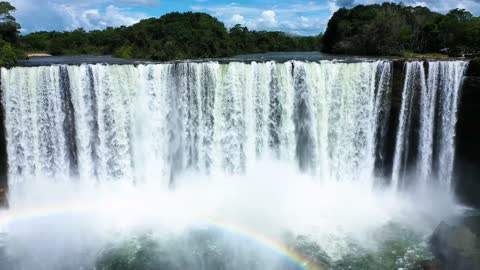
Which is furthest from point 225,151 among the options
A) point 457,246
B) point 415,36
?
point 415,36

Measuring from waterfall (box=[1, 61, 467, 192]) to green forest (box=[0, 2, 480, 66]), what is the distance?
6316 mm

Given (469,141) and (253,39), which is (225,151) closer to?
(469,141)

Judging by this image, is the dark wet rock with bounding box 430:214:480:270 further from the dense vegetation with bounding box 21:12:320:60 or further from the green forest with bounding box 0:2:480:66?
the dense vegetation with bounding box 21:12:320:60

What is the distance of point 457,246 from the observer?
10.6 meters

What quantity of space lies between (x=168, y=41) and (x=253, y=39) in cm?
1687

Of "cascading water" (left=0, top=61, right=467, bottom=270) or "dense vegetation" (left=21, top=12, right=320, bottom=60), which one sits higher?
"dense vegetation" (left=21, top=12, right=320, bottom=60)

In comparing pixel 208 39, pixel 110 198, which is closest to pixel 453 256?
pixel 110 198

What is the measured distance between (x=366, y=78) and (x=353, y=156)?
279 cm

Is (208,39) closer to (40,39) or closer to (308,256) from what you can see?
(40,39)

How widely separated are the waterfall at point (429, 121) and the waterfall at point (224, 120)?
35mm

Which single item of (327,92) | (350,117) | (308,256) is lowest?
(308,256)

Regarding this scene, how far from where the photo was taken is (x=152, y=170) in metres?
14.6

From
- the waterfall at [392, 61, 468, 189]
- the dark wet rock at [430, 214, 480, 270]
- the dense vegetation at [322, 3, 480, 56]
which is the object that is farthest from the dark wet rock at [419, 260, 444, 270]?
the dense vegetation at [322, 3, 480, 56]

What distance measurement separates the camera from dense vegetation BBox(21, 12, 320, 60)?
99.1 ft
